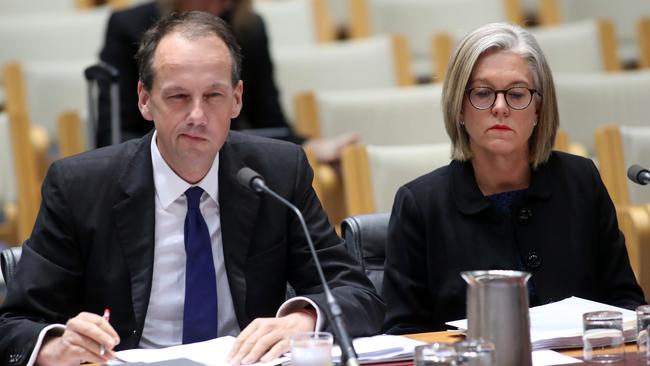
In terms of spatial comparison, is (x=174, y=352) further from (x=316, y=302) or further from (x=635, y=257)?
(x=635, y=257)

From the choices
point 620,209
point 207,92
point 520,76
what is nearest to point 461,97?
point 520,76

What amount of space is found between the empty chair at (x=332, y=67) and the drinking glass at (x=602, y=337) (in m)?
2.86

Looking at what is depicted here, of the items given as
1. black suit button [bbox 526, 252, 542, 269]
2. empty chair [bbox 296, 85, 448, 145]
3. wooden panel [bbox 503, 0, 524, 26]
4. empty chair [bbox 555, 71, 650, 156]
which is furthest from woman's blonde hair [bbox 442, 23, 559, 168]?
wooden panel [bbox 503, 0, 524, 26]

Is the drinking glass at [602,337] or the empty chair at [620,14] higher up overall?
the empty chair at [620,14]

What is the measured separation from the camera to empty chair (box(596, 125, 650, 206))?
382cm

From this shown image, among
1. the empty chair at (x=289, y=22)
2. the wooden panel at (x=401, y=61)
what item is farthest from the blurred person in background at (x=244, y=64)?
the empty chair at (x=289, y=22)

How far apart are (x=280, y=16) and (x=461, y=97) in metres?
2.75

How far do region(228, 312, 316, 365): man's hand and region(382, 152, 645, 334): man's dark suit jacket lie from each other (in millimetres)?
530

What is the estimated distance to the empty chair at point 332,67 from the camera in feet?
16.1

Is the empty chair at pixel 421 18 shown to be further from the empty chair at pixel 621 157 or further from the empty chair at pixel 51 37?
the empty chair at pixel 621 157

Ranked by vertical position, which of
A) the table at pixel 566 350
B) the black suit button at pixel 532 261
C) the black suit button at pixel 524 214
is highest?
the black suit button at pixel 524 214

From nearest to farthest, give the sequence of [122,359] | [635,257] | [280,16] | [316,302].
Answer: [122,359] < [316,302] < [635,257] < [280,16]

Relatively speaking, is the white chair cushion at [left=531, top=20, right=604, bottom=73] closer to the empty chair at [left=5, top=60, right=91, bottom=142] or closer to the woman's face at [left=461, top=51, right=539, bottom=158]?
the empty chair at [left=5, top=60, right=91, bottom=142]

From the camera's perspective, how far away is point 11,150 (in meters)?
4.22
